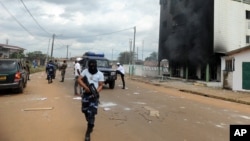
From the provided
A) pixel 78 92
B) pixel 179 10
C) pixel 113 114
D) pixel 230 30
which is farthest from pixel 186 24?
pixel 113 114

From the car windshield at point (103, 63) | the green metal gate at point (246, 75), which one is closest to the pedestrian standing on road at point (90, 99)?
the car windshield at point (103, 63)

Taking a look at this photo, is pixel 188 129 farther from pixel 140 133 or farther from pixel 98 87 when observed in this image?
pixel 98 87

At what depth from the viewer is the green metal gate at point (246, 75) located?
21891 mm

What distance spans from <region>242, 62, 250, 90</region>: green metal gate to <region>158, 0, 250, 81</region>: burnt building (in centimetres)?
772

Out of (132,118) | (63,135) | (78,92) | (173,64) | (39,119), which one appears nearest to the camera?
(63,135)

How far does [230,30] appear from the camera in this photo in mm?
32500

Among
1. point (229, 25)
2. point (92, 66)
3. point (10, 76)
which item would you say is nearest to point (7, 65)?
point (10, 76)

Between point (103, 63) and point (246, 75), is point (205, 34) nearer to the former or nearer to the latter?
point (246, 75)

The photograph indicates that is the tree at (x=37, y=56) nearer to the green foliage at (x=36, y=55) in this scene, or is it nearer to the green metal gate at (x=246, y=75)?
the green foliage at (x=36, y=55)

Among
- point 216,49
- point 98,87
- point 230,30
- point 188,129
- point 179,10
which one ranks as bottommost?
point 188,129

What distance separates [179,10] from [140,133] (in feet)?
105

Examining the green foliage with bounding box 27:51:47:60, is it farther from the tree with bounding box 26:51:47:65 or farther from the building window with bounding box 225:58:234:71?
the building window with bounding box 225:58:234:71

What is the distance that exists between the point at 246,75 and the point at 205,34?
10.8m

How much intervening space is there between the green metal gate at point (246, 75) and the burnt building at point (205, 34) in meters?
7.72
